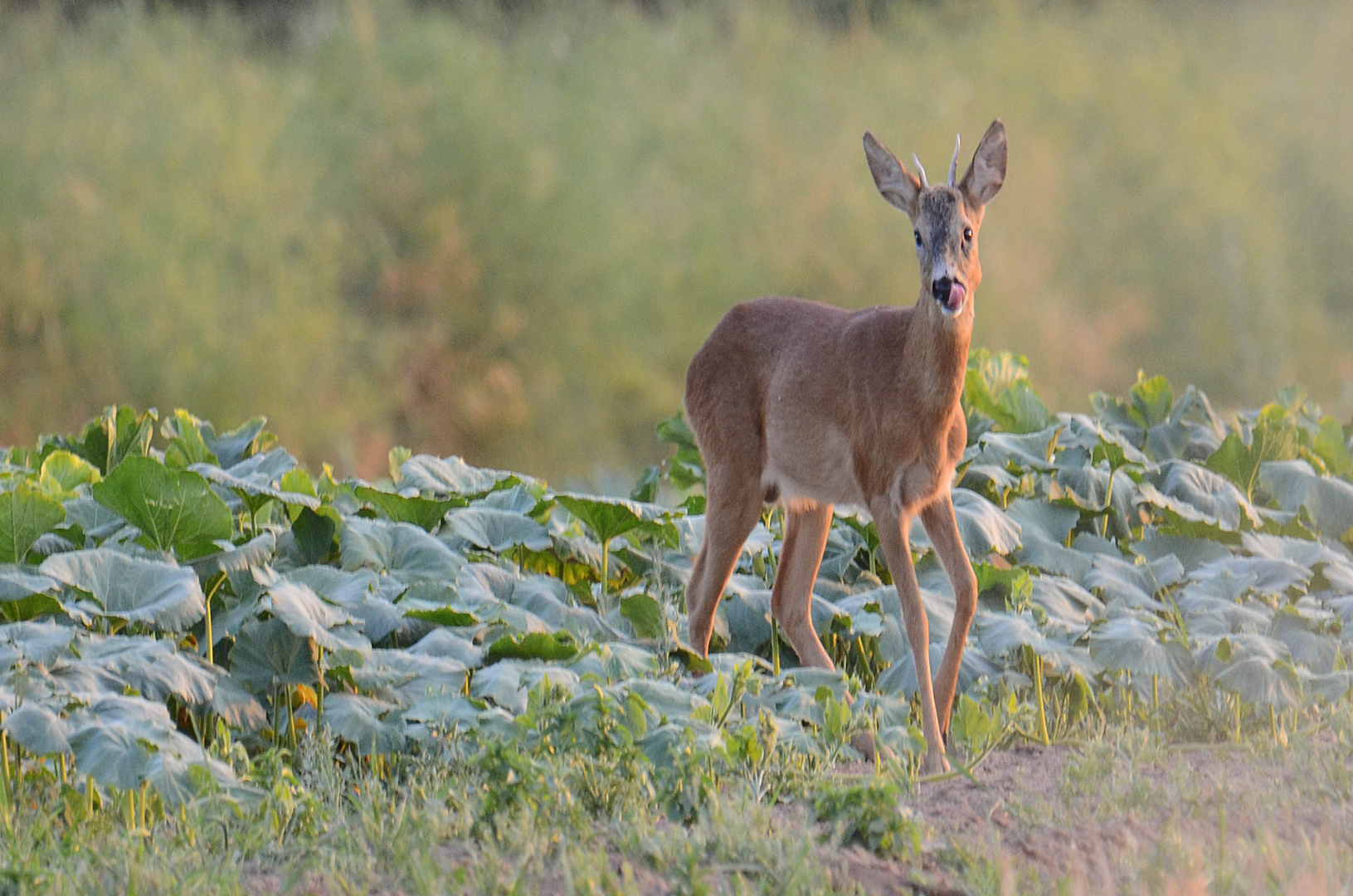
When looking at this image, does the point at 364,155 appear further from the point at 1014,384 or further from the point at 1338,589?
the point at 1338,589

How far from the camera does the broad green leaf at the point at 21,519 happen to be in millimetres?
4207

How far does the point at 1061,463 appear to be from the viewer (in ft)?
18.3

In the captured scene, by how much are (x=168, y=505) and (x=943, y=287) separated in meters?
2.15

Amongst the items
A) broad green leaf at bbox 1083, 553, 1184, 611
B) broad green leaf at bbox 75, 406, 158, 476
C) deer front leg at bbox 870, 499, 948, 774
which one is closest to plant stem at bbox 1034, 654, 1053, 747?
deer front leg at bbox 870, 499, 948, 774

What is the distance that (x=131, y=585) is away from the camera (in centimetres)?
390

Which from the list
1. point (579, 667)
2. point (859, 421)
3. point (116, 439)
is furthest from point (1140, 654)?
point (116, 439)

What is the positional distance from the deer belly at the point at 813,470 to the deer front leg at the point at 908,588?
5.8 inches

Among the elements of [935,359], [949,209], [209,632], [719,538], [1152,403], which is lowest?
[209,632]

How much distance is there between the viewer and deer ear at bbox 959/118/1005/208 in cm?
365

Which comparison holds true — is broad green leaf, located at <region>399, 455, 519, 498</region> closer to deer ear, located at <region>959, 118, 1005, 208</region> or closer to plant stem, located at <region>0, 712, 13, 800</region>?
plant stem, located at <region>0, 712, 13, 800</region>

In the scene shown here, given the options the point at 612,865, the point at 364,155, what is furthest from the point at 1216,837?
the point at 364,155

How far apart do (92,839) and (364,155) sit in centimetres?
885

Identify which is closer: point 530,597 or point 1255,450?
point 530,597

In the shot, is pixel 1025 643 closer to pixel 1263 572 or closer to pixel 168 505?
pixel 1263 572
